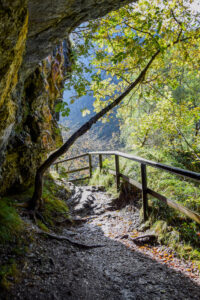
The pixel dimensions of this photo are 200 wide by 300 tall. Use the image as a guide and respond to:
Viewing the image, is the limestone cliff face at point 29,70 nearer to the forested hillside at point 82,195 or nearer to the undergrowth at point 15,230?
the forested hillside at point 82,195

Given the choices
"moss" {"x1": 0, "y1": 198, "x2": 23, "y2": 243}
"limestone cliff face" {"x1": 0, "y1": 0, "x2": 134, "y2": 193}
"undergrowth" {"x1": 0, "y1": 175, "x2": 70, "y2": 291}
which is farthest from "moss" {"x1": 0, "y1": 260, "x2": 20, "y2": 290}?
"limestone cliff face" {"x1": 0, "y1": 0, "x2": 134, "y2": 193}

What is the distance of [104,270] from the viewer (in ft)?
9.07

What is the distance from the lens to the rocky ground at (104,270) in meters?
2.15

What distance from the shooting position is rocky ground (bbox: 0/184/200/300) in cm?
215

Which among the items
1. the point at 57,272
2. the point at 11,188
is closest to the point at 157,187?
the point at 57,272

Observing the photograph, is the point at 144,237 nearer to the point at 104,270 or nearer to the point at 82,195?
the point at 104,270

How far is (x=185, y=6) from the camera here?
14.1 feet

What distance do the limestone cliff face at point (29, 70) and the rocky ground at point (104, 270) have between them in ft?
5.55

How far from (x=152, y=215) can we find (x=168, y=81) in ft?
10.4

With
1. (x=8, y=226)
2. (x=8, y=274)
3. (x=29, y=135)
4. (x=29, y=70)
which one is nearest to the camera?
(x=8, y=274)

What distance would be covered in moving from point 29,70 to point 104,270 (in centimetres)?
354

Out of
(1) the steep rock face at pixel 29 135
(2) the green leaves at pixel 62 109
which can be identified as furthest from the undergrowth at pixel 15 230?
(2) the green leaves at pixel 62 109

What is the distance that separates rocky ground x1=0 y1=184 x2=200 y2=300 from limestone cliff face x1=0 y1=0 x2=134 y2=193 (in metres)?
1.69

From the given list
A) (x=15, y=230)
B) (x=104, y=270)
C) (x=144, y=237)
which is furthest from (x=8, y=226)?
(x=144, y=237)
